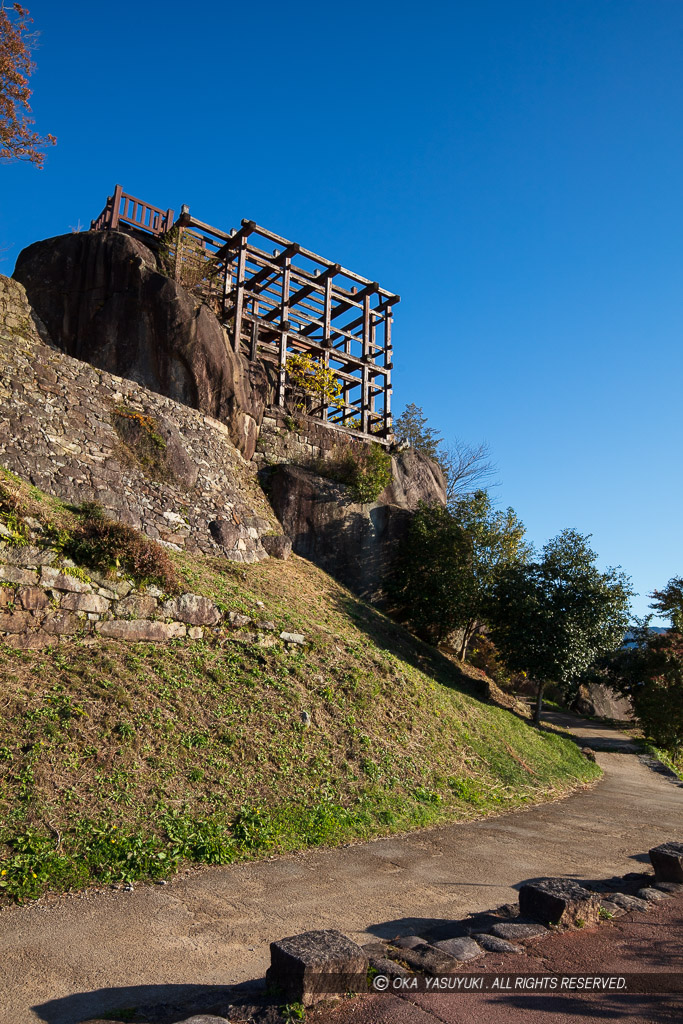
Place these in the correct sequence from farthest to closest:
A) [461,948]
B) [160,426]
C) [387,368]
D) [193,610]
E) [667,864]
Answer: [387,368]
[160,426]
[193,610]
[667,864]
[461,948]

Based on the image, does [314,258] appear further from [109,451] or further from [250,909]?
[250,909]

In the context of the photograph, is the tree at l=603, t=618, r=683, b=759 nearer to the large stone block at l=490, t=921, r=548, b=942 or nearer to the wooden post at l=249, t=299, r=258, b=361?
the wooden post at l=249, t=299, r=258, b=361

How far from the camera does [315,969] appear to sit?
363 cm

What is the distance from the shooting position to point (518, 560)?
22.3m

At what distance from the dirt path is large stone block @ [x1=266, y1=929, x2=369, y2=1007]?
2.50 feet

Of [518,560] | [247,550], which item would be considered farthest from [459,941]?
[518,560]

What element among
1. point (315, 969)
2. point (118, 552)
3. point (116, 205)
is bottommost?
point (315, 969)

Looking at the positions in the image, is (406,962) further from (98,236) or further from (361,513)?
(98,236)

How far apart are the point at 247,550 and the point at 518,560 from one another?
11783 mm

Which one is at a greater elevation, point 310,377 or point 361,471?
point 310,377

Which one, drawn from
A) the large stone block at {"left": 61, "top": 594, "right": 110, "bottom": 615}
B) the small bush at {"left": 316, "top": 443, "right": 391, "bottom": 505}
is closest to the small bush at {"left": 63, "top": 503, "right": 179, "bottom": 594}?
the large stone block at {"left": 61, "top": 594, "right": 110, "bottom": 615}

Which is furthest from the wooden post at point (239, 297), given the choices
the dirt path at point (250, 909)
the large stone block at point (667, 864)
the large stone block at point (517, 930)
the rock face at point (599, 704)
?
the rock face at point (599, 704)

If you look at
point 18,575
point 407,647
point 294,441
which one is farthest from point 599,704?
point 18,575

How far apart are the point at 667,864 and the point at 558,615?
519 inches
